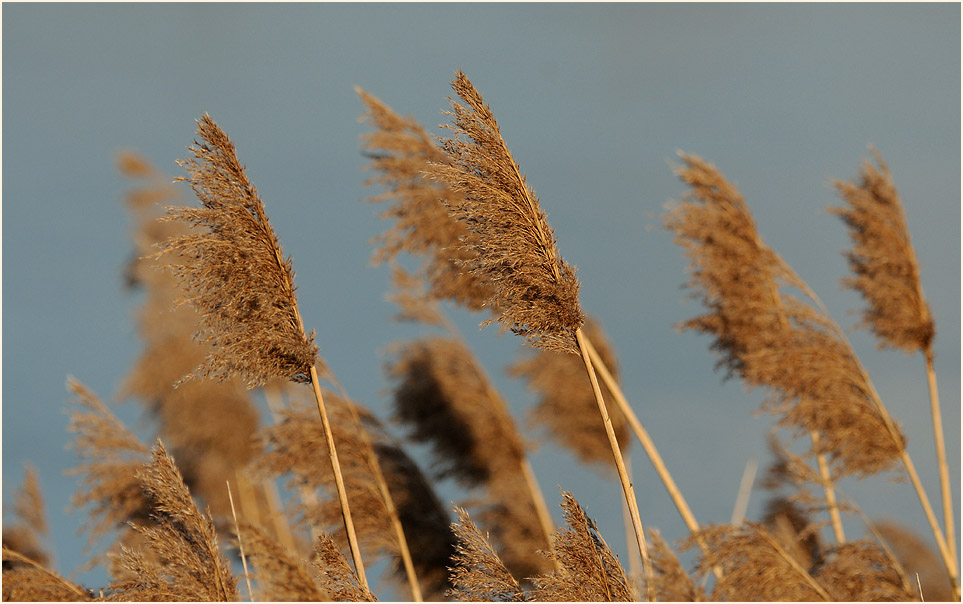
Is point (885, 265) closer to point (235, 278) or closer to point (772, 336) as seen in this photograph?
point (772, 336)

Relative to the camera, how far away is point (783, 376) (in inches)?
258

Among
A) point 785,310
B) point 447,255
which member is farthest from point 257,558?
point 785,310

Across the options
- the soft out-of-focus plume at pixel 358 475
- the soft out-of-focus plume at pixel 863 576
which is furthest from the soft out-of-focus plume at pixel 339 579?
the soft out-of-focus plume at pixel 863 576

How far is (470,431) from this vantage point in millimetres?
8469

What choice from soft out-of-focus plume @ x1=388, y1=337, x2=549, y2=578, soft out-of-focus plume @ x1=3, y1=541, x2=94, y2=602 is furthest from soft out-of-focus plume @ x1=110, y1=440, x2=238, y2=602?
soft out-of-focus plume @ x1=388, y1=337, x2=549, y2=578

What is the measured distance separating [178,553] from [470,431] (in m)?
4.51

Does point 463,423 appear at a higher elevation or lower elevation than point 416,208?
lower

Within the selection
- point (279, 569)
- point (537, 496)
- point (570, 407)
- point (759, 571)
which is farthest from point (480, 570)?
point (570, 407)

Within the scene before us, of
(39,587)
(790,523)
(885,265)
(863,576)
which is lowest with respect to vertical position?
(39,587)

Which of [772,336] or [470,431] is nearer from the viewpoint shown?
[772,336]

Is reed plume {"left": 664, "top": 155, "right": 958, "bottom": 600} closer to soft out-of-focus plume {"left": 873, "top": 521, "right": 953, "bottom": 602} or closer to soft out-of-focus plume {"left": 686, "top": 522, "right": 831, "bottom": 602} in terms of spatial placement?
soft out-of-focus plume {"left": 686, "top": 522, "right": 831, "bottom": 602}

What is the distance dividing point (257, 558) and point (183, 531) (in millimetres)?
873

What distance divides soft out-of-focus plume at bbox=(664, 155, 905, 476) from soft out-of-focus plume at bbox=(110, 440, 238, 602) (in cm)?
410

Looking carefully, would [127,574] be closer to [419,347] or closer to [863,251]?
[419,347]
